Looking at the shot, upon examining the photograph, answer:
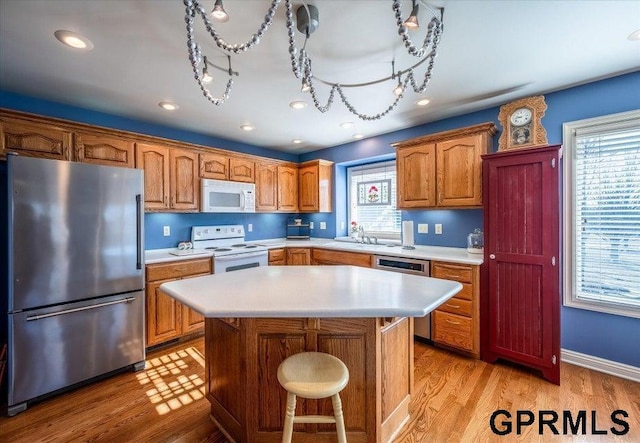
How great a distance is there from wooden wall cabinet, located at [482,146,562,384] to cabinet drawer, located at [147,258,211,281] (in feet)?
9.34

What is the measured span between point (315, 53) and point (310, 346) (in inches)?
73.2

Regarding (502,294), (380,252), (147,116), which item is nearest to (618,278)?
(502,294)

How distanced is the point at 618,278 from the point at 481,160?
1.45 metres

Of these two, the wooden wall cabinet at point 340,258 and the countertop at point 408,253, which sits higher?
the countertop at point 408,253

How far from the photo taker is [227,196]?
12.0 ft

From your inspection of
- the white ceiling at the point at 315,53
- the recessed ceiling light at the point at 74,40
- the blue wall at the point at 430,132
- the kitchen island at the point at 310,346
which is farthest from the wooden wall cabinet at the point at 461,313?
the recessed ceiling light at the point at 74,40

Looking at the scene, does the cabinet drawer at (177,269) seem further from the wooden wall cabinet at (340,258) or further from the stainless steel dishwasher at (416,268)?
the stainless steel dishwasher at (416,268)

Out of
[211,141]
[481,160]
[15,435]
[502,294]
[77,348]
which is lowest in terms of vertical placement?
[15,435]

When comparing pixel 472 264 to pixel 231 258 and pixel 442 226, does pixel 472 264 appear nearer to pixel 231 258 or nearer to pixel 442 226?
pixel 442 226

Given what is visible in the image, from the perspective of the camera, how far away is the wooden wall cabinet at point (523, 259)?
7.25 feet

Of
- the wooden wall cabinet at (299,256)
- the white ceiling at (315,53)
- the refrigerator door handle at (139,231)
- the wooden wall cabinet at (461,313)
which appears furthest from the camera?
the wooden wall cabinet at (299,256)

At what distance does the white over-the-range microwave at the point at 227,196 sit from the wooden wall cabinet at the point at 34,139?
1.27 m

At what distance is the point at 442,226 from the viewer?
332 cm

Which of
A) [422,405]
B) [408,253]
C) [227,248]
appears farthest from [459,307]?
[227,248]
